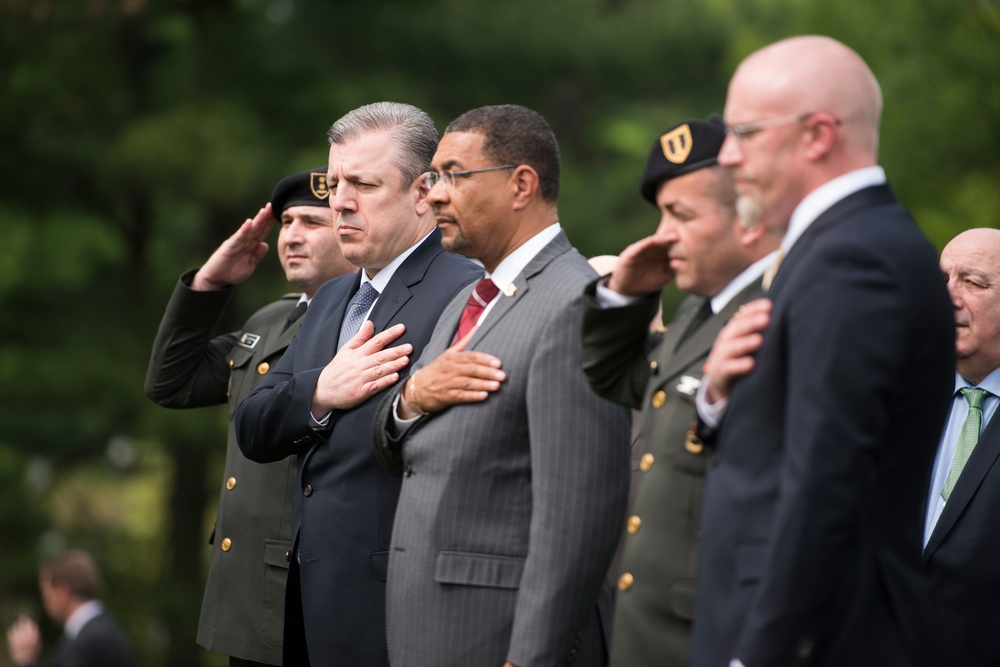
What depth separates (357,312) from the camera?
15.8 ft

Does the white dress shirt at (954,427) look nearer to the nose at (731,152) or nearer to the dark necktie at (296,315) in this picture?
the nose at (731,152)

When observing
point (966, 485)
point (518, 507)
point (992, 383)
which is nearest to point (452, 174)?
point (518, 507)

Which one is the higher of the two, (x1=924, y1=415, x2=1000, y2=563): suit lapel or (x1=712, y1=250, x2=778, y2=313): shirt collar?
(x1=712, y1=250, x2=778, y2=313): shirt collar

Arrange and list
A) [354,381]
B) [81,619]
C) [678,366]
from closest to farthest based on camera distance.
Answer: [678,366] < [354,381] < [81,619]

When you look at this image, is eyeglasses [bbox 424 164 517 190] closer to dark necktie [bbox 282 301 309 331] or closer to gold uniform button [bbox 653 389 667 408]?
gold uniform button [bbox 653 389 667 408]

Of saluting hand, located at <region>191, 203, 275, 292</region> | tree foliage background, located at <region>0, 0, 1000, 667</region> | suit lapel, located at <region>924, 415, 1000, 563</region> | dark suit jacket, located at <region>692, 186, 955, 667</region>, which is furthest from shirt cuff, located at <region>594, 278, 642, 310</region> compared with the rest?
tree foliage background, located at <region>0, 0, 1000, 667</region>

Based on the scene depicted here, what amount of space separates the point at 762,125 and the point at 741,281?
535 mm

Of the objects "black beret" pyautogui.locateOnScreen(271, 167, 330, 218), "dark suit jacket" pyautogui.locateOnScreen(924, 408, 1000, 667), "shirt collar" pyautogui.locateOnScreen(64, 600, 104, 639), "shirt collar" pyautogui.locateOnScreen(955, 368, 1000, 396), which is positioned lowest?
"shirt collar" pyautogui.locateOnScreen(64, 600, 104, 639)

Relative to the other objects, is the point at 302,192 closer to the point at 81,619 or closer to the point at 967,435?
the point at 967,435

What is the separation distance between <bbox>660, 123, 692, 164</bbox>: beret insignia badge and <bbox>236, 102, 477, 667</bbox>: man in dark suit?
1.34 m

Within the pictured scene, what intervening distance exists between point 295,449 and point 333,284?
72cm

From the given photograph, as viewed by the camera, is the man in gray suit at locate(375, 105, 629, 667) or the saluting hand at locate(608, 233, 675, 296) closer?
the saluting hand at locate(608, 233, 675, 296)

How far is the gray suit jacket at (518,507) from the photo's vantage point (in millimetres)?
3621

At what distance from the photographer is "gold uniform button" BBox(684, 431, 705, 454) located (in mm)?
3246
